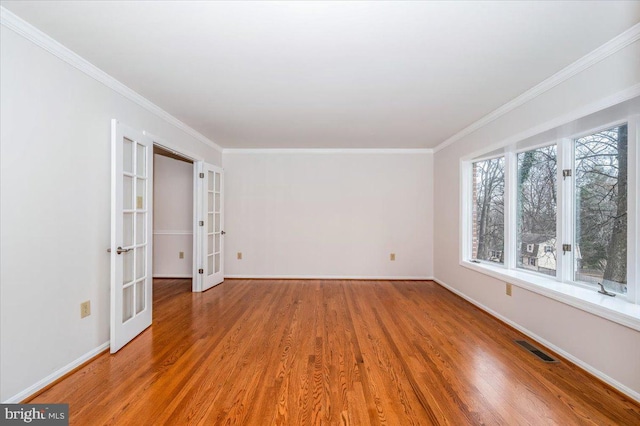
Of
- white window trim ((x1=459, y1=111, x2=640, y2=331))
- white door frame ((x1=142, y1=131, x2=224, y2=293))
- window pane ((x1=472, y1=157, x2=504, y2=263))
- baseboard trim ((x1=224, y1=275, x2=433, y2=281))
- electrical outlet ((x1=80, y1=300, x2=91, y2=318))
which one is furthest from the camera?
baseboard trim ((x1=224, y1=275, x2=433, y2=281))

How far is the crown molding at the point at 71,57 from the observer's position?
1.68 m

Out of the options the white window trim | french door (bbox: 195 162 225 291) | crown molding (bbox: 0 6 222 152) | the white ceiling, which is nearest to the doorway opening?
french door (bbox: 195 162 225 291)

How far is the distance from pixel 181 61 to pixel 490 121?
3.39 metres

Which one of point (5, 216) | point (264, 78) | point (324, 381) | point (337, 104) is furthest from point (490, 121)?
point (5, 216)

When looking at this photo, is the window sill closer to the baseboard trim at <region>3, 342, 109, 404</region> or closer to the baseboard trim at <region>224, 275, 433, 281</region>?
the baseboard trim at <region>224, 275, 433, 281</region>

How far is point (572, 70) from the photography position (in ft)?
7.14

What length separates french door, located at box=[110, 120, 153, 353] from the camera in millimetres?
2357

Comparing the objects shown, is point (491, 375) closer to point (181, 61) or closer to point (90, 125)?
point (181, 61)

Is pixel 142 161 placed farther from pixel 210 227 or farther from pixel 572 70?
pixel 572 70

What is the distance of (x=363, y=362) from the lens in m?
2.21

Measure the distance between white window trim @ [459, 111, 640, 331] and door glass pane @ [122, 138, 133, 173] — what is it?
13.1 feet

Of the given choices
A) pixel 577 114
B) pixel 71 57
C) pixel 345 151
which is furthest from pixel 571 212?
pixel 71 57

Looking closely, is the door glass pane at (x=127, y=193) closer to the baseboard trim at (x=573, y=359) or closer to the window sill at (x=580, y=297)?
the window sill at (x=580, y=297)

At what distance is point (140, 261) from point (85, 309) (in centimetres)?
67
